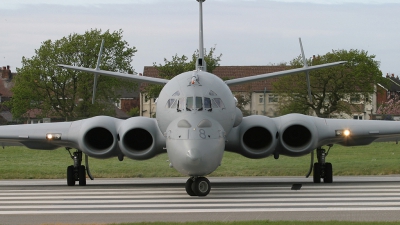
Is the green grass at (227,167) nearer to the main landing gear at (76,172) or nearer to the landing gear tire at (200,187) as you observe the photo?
the main landing gear at (76,172)

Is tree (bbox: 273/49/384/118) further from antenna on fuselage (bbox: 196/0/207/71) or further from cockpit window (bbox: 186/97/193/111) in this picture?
cockpit window (bbox: 186/97/193/111)

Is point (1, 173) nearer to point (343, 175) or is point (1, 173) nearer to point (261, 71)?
point (343, 175)

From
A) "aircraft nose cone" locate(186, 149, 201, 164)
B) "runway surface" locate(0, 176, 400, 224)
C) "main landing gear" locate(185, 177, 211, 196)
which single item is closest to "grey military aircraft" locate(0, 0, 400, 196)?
"main landing gear" locate(185, 177, 211, 196)

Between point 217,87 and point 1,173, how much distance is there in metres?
12.9

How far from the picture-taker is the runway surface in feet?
42.2

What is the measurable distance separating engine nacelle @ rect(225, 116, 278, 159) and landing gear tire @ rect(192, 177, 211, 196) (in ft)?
9.44

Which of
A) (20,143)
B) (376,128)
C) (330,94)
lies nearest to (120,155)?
(20,143)

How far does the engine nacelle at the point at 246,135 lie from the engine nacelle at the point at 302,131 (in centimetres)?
26

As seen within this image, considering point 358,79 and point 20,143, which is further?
point 358,79

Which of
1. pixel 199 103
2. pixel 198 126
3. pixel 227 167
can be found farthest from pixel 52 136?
pixel 227 167

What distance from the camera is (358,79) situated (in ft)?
261

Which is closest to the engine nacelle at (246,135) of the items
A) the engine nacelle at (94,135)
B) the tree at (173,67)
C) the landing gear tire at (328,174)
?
the landing gear tire at (328,174)

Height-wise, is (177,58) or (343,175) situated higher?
(177,58)

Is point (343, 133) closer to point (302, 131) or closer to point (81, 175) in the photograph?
point (302, 131)
